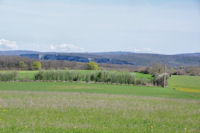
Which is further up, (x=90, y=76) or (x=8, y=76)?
(x=8, y=76)

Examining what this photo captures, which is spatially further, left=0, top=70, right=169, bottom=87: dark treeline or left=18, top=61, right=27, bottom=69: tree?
left=18, top=61, right=27, bottom=69: tree

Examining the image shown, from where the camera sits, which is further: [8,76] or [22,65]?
[22,65]

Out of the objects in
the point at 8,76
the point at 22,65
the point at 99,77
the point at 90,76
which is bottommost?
the point at 99,77

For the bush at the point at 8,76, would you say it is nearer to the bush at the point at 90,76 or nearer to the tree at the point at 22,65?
the bush at the point at 90,76

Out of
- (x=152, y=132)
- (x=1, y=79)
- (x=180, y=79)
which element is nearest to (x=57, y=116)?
(x=152, y=132)

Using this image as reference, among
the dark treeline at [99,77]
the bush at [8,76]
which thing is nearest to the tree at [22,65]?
the dark treeline at [99,77]

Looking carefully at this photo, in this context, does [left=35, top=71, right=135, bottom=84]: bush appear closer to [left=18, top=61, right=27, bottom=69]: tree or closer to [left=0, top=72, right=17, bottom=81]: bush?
[left=0, top=72, right=17, bottom=81]: bush

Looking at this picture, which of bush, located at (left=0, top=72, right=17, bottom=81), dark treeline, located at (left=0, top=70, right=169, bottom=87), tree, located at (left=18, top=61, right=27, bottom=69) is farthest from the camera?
tree, located at (left=18, top=61, right=27, bottom=69)

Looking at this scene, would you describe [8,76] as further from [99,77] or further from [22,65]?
[22,65]

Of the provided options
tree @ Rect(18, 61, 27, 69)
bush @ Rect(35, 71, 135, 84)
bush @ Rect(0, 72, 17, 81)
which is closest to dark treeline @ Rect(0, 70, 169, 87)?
bush @ Rect(35, 71, 135, 84)

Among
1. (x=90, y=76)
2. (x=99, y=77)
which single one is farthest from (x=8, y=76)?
(x=99, y=77)

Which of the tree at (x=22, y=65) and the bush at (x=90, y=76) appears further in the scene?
the tree at (x=22, y=65)

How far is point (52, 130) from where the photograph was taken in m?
8.71

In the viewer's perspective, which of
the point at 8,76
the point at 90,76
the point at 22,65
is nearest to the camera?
the point at 8,76
